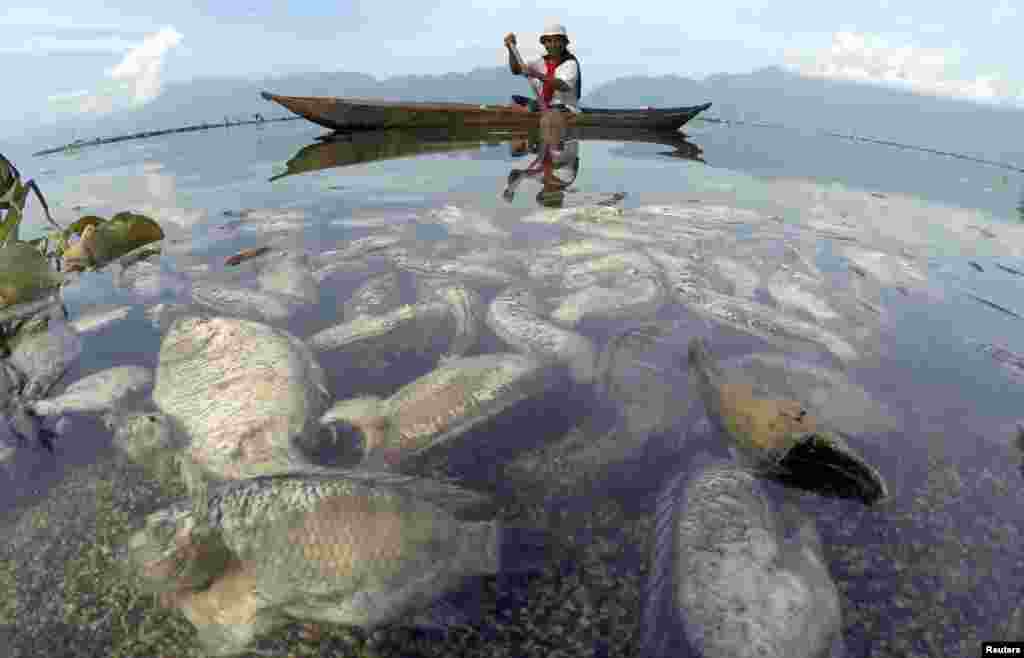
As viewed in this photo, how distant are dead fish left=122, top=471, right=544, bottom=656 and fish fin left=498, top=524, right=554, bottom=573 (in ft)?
0.94

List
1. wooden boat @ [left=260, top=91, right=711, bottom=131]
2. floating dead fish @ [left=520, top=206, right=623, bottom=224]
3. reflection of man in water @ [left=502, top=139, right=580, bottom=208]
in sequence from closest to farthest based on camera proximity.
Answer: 1. floating dead fish @ [left=520, top=206, right=623, bottom=224]
2. reflection of man in water @ [left=502, top=139, right=580, bottom=208]
3. wooden boat @ [left=260, top=91, right=711, bottom=131]

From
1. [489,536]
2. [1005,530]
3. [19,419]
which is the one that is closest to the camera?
[489,536]

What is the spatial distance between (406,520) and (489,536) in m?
0.56

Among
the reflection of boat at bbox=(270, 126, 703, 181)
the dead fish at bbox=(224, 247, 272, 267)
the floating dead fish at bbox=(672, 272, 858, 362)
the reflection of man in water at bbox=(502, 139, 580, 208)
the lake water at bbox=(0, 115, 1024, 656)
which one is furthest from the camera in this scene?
the reflection of boat at bbox=(270, 126, 703, 181)

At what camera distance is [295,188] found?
1312cm

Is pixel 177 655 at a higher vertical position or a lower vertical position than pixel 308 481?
lower

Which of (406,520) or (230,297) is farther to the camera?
(230,297)

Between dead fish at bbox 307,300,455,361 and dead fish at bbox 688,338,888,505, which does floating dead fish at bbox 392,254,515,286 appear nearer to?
dead fish at bbox 307,300,455,361

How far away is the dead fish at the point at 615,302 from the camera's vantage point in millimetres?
5859

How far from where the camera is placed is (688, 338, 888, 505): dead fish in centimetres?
336

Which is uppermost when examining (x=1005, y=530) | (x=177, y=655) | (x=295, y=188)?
(x=295, y=188)

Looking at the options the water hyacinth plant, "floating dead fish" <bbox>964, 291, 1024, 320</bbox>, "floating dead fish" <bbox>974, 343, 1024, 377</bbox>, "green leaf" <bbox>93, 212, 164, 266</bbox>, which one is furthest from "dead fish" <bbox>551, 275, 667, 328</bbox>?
"green leaf" <bbox>93, 212, 164, 266</bbox>

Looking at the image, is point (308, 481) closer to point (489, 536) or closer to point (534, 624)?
point (489, 536)

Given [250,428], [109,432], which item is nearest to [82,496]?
[109,432]
